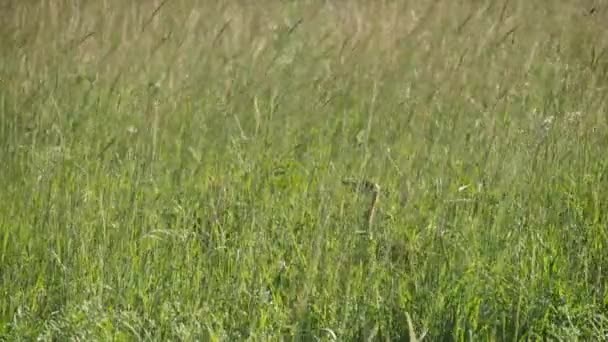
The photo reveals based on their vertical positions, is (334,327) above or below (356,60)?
below

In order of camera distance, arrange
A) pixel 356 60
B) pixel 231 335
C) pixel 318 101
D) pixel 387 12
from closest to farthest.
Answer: pixel 231 335
pixel 318 101
pixel 356 60
pixel 387 12

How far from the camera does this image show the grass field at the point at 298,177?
282cm

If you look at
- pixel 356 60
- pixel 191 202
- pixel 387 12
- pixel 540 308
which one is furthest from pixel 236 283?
pixel 387 12

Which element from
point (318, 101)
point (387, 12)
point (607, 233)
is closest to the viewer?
point (607, 233)

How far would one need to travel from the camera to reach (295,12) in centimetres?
480

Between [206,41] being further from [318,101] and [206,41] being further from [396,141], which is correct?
[396,141]

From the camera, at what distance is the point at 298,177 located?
12.3 feet

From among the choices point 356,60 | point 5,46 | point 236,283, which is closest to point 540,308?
point 236,283

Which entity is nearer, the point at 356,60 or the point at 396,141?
the point at 396,141

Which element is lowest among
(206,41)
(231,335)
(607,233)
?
(231,335)

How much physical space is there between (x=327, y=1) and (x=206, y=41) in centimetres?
103

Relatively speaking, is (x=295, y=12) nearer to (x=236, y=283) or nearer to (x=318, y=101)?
(x=318, y=101)

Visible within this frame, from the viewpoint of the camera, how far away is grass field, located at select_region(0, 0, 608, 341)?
2816 millimetres

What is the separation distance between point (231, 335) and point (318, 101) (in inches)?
49.0
